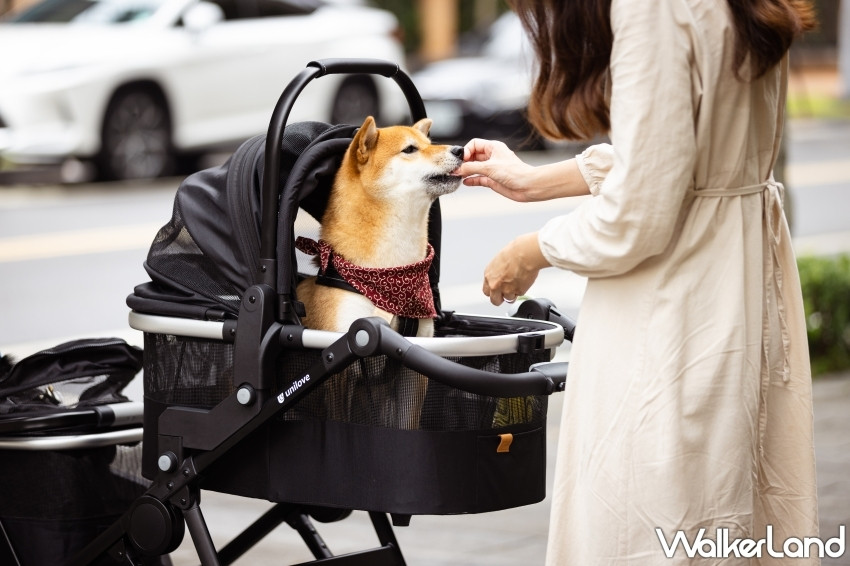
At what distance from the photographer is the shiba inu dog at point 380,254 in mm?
2674

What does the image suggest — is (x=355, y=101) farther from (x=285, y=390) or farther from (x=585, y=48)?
(x=585, y=48)

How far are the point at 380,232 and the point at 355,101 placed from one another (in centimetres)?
1094

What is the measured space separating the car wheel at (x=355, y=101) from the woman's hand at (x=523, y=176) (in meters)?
11.1

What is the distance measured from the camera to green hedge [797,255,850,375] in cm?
678


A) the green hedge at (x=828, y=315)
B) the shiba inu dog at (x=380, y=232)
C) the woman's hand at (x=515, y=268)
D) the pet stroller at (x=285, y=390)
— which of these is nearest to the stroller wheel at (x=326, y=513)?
the pet stroller at (x=285, y=390)

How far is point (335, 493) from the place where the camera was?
270 cm

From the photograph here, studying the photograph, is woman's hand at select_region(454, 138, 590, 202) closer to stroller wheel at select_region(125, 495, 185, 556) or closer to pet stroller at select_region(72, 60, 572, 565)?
pet stroller at select_region(72, 60, 572, 565)

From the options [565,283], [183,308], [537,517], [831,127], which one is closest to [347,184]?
[183,308]

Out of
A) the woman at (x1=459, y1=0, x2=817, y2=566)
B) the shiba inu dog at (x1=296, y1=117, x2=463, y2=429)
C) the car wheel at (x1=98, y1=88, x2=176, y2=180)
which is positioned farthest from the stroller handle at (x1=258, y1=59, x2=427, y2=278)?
the car wheel at (x1=98, y1=88, x2=176, y2=180)

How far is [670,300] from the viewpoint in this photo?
7.23 feet

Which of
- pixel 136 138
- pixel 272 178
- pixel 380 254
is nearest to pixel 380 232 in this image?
pixel 380 254

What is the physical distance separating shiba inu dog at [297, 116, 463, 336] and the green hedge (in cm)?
382

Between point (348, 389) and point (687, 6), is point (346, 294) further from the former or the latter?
point (687, 6)

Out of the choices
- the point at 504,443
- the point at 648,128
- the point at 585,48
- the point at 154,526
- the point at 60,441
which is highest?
the point at 585,48
